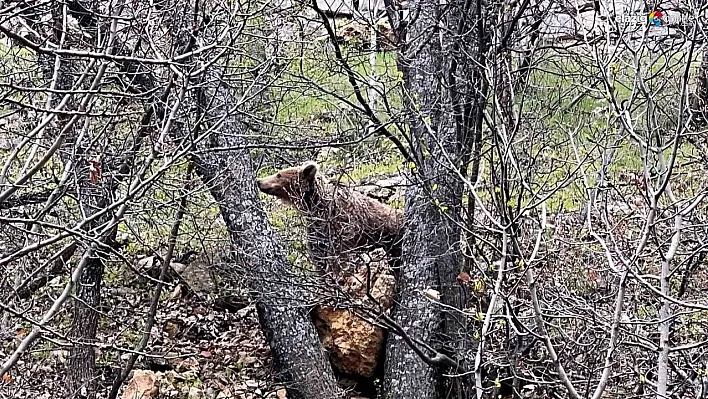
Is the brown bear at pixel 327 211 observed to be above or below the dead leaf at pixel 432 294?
above

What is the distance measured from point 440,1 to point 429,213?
5.86 ft

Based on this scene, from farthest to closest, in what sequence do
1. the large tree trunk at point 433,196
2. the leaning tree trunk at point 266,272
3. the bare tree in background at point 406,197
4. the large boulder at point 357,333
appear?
the large boulder at point 357,333 → the leaning tree trunk at point 266,272 → the large tree trunk at point 433,196 → the bare tree in background at point 406,197

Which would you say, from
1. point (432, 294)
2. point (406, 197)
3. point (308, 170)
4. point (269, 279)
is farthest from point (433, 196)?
point (269, 279)

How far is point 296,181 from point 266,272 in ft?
3.02

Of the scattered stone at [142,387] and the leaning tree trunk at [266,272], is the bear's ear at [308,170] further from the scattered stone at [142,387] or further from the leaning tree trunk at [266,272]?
the scattered stone at [142,387]

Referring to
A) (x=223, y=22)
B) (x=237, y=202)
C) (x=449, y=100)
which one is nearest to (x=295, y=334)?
(x=237, y=202)

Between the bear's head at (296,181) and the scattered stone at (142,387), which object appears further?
the scattered stone at (142,387)

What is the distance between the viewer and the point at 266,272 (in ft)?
21.0

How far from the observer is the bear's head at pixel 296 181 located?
591 cm

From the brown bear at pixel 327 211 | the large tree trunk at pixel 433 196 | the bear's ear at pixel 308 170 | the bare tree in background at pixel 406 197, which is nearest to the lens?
the bare tree in background at pixel 406 197

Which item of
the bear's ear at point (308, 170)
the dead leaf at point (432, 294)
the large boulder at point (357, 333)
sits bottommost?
the large boulder at point (357, 333)

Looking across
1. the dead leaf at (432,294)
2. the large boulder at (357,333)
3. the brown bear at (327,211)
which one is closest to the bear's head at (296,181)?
the brown bear at (327,211)

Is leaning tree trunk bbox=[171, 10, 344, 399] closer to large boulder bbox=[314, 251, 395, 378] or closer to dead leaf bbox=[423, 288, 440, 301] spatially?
large boulder bbox=[314, 251, 395, 378]

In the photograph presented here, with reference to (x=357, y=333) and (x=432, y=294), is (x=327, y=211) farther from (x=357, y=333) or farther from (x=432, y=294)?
(x=357, y=333)
